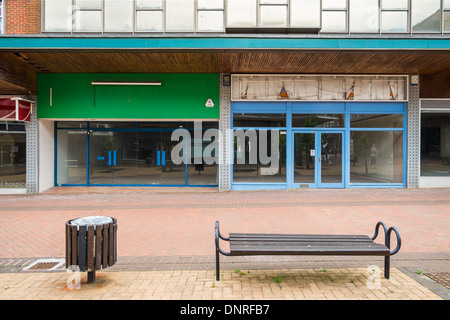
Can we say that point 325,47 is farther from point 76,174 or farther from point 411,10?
point 76,174

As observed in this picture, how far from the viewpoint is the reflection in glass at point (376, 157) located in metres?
13.0

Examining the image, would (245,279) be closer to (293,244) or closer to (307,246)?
(293,244)

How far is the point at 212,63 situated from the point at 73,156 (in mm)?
7612

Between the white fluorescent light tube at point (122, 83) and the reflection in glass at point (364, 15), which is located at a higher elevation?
the reflection in glass at point (364, 15)

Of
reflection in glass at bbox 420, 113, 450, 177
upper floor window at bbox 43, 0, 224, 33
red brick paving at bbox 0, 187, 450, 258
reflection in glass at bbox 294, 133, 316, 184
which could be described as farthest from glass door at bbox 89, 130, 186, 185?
reflection in glass at bbox 420, 113, 450, 177

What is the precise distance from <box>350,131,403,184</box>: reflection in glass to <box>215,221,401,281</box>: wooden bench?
9186 millimetres

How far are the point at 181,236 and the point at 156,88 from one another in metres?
7.90

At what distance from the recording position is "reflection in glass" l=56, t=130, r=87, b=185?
45.9 feet

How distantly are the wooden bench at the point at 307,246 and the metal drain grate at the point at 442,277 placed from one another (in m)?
0.66

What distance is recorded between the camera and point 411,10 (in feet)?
38.2

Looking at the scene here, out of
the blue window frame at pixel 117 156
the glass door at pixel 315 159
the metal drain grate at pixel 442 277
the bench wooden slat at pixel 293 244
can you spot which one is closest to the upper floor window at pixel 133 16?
the blue window frame at pixel 117 156

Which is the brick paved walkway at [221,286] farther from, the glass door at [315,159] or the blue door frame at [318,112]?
the glass door at [315,159]

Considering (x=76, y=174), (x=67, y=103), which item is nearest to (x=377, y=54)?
(x=67, y=103)

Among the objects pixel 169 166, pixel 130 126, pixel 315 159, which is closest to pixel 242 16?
pixel 315 159
